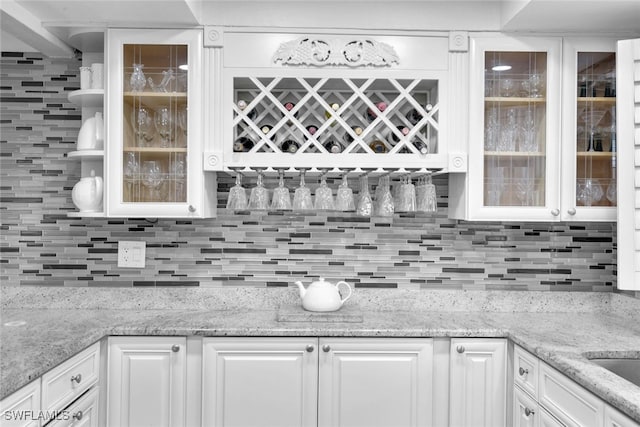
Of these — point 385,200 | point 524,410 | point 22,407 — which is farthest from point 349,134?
point 22,407

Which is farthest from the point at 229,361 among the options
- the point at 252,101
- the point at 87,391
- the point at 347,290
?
the point at 252,101

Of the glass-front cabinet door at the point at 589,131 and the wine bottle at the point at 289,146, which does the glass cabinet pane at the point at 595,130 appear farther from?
the wine bottle at the point at 289,146

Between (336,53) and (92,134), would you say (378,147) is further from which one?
(92,134)

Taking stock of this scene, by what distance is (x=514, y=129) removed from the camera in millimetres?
2215

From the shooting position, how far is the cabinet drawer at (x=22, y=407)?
1340 mm

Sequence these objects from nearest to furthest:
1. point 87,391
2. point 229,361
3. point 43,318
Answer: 1. point 87,391
2. point 229,361
3. point 43,318

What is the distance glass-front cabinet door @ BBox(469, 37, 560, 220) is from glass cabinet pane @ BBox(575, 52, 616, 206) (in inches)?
4.4

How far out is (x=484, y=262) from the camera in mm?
2465

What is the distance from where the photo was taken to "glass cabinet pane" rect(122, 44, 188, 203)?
2.17 metres

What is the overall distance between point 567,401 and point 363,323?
813 mm

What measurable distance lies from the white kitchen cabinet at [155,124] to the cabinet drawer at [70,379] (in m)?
0.62

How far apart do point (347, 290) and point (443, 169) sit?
77 cm

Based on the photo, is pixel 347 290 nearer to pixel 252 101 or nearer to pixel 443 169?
pixel 443 169

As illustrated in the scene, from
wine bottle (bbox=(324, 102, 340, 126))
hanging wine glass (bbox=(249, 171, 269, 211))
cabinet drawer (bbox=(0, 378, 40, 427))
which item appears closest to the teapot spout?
hanging wine glass (bbox=(249, 171, 269, 211))
